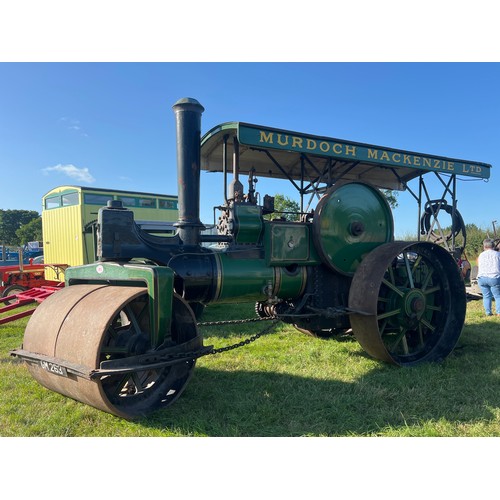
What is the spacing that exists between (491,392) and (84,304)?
3.29m

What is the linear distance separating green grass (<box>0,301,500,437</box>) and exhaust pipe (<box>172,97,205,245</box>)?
1.50 meters

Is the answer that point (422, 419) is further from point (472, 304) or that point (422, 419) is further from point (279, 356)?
point (472, 304)

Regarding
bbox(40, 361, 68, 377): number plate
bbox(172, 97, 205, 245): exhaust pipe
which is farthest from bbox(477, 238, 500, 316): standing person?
bbox(40, 361, 68, 377): number plate

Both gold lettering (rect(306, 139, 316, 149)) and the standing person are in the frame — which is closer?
gold lettering (rect(306, 139, 316, 149))

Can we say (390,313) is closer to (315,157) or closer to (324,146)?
(324,146)

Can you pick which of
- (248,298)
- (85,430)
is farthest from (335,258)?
(85,430)

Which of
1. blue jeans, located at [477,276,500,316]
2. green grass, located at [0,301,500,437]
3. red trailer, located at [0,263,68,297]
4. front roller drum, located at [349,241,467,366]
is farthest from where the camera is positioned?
red trailer, located at [0,263,68,297]

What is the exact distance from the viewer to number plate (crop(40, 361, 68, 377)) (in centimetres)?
263

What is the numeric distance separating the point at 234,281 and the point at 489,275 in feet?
17.1

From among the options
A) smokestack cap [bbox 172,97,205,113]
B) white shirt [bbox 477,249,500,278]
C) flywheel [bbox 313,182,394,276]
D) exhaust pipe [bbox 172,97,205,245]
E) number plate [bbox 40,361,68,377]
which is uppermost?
smokestack cap [bbox 172,97,205,113]

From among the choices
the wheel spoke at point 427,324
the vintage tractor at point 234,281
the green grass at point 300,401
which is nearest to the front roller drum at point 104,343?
the vintage tractor at point 234,281

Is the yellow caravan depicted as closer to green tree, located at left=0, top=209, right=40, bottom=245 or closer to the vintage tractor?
the vintage tractor

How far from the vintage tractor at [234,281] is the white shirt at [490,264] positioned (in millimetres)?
2299

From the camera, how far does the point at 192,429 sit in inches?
108
